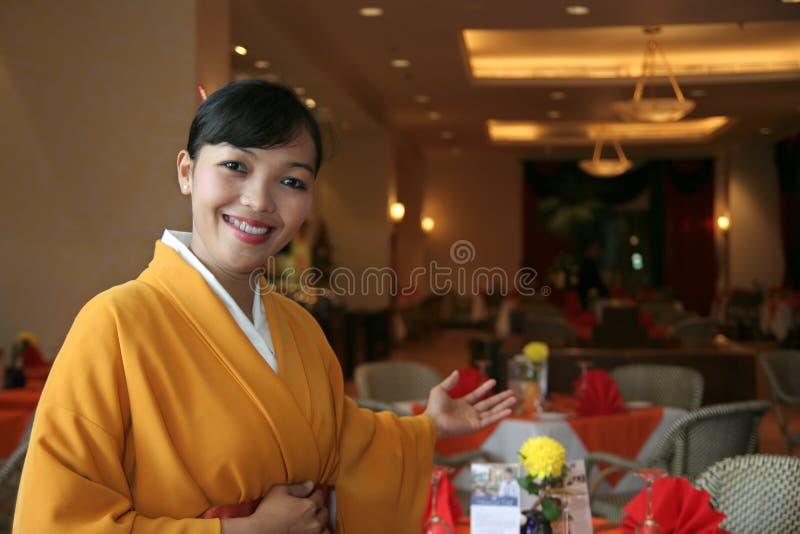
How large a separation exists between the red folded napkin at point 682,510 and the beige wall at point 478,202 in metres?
17.1

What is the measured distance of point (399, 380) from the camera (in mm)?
5070

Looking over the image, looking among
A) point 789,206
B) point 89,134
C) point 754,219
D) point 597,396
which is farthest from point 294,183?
point 754,219

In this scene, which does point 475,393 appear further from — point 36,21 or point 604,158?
point 604,158

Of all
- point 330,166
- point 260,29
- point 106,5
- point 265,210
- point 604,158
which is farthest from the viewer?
point 604,158

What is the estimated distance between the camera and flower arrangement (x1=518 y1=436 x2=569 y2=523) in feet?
6.37

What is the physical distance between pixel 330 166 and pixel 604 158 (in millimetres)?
7401

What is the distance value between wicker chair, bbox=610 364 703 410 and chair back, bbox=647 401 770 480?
2.69ft

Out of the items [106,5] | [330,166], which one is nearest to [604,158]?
[330,166]

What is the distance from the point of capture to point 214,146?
129 cm

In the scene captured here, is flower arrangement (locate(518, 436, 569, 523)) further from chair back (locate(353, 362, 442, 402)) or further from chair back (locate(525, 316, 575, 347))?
chair back (locate(525, 316, 575, 347))

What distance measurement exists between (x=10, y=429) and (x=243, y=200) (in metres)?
3.02

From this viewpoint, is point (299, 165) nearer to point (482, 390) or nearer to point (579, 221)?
point (482, 390)

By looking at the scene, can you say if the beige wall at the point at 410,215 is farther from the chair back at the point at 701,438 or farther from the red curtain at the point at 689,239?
the chair back at the point at 701,438

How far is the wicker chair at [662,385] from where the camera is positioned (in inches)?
189
